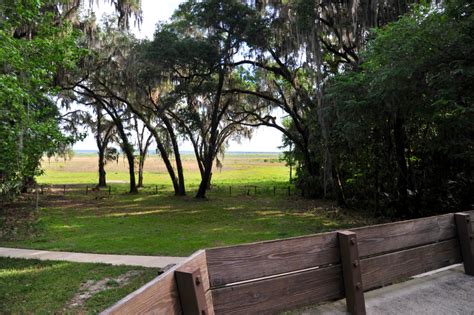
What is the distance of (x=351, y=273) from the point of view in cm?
265

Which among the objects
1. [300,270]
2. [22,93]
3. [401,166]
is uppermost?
[22,93]

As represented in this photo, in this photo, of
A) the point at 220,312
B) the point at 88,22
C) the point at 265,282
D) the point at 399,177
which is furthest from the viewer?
the point at 88,22

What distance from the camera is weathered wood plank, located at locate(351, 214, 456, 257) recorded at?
111 inches

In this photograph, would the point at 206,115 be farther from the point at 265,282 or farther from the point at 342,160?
the point at 265,282

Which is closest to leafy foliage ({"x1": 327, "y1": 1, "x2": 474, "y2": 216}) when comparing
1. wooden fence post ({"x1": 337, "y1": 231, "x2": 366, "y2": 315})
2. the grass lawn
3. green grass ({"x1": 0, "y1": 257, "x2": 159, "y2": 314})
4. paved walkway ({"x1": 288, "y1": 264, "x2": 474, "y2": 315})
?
the grass lawn

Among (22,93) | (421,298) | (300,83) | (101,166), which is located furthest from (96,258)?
(101,166)

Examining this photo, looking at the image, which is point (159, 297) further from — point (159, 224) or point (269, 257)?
point (159, 224)

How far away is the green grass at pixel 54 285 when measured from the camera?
179 inches

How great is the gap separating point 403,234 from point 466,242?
94cm

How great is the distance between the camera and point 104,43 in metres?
18.8

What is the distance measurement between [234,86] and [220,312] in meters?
19.1

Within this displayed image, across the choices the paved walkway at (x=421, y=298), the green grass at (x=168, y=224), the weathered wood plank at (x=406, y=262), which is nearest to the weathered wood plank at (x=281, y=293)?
the paved walkway at (x=421, y=298)

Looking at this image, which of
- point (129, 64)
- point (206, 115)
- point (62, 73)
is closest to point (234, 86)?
point (206, 115)

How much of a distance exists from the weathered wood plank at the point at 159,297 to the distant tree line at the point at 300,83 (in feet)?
12.9
